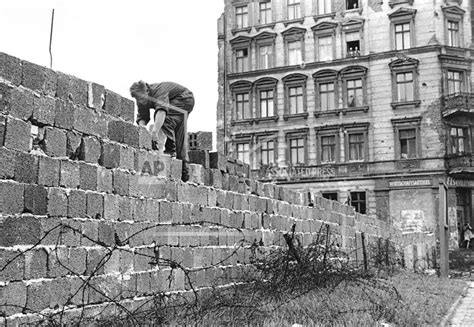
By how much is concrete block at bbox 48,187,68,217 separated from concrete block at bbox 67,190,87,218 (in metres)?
0.08

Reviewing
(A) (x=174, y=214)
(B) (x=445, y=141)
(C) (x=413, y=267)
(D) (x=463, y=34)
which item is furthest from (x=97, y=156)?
(D) (x=463, y=34)

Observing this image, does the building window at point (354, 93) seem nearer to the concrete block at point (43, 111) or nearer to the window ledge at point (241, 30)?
the window ledge at point (241, 30)

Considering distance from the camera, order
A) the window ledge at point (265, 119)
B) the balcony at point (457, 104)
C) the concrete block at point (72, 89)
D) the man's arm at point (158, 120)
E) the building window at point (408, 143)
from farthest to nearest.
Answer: the window ledge at point (265, 119)
the building window at point (408, 143)
the balcony at point (457, 104)
the man's arm at point (158, 120)
the concrete block at point (72, 89)

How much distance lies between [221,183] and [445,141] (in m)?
24.8

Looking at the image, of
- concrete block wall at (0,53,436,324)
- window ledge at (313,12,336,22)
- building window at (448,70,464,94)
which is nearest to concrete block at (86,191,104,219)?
concrete block wall at (0,53,436,324)

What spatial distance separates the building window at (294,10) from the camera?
121ft

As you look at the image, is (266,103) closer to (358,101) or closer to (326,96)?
(326,96)

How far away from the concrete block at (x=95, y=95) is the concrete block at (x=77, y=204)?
1.02 metres

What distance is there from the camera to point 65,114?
22.0 ft

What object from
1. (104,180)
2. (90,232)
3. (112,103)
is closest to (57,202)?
(90,232)

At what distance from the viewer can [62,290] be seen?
6.47m

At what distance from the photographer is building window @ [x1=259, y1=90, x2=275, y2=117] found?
36.5 m

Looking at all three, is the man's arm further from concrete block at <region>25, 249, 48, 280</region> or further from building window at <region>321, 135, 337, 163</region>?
building window at <region>321, 135, 337, 163</region>

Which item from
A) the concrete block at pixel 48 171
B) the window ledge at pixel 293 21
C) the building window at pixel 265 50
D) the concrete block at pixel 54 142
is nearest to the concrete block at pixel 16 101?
the concrete block at pixel 54 142
